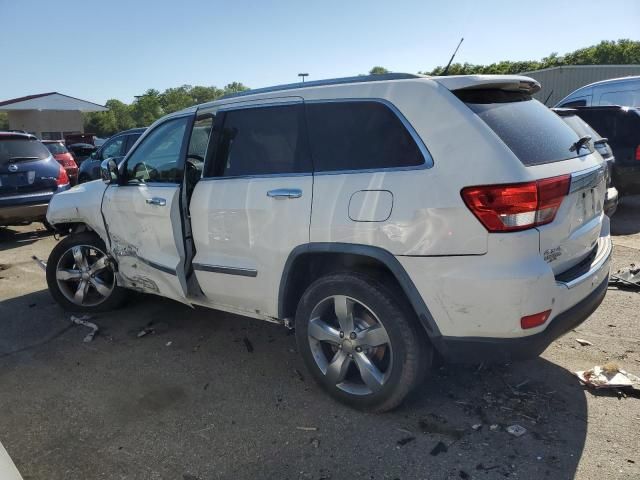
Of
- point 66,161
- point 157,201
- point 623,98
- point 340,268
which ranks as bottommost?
point 340,268

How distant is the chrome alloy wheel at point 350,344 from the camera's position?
2890mm

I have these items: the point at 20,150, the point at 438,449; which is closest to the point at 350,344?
the point at 438,449

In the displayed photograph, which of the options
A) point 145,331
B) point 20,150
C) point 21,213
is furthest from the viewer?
point 20,150

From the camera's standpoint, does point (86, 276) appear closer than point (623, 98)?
Yes

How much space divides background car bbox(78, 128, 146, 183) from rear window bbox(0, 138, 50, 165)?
1.79 m

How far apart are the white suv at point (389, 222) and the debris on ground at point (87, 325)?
1031mm

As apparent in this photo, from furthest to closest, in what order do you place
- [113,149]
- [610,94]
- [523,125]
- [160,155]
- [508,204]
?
1. [113,149]
2. [610,94]
3. [160,155]
4. [523,125]
5. [508,204]

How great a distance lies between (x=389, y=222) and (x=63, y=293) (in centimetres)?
369

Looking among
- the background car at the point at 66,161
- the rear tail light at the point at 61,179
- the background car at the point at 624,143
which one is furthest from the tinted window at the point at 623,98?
the background car at the point at 66,161

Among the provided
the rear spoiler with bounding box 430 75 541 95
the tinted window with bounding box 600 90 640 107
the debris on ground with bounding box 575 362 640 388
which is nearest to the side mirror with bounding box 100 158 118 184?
the rear spoiler with bounding box 430 75 541 95

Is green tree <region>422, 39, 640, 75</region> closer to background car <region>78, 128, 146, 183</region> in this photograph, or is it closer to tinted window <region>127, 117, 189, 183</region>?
background car <region>78, 128, 146, 183</region>

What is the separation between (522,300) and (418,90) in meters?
1.21

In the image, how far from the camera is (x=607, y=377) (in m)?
3.22

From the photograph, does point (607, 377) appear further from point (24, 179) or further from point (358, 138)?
point (24, 179)
